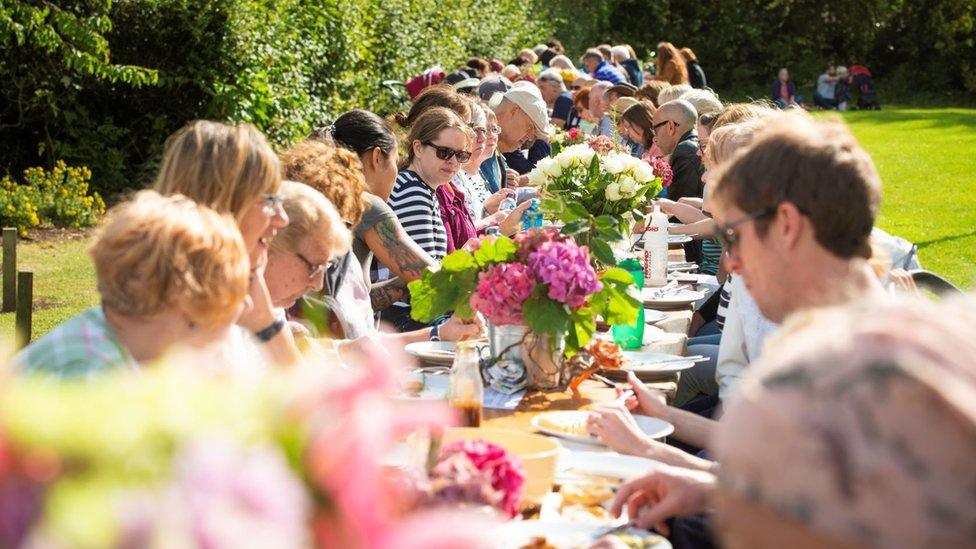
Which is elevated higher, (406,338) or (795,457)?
(795,457)

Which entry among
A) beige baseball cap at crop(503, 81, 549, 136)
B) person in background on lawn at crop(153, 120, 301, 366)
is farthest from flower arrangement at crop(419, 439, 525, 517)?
beige baseball cap at crop(503, 81, 549, 136)

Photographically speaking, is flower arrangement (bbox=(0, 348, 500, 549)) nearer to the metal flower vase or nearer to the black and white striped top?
the metal flower vase

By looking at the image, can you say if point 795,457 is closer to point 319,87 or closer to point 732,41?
point 319,87

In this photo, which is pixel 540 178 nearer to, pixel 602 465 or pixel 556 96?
pixel 602 465

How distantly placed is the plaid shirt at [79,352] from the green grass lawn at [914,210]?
103cm

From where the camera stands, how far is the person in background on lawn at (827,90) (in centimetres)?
3669

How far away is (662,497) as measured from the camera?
7.70 ft

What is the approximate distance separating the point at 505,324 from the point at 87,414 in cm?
276

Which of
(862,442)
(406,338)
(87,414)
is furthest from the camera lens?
(406,338)

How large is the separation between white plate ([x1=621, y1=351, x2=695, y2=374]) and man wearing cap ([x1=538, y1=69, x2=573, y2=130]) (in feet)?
31.5

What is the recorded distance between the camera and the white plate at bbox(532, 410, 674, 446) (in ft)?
9.34

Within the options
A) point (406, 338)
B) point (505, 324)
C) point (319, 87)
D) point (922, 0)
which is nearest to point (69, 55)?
point (319, 87)

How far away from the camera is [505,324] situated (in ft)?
11.2

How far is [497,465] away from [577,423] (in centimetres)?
104
